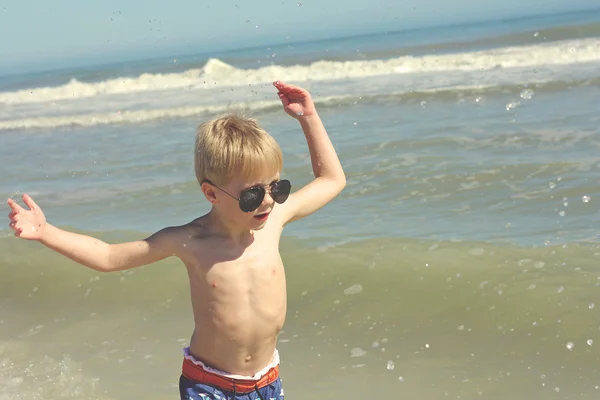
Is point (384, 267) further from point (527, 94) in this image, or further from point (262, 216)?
point (527, 94)

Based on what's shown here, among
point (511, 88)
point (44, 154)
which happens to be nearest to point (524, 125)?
point (511, 88)

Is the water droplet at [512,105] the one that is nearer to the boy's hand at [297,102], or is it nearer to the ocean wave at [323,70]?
the ocean wave at [323,70]

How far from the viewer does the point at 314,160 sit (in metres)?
3.34

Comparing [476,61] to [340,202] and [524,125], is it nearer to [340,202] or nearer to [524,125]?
[524,125]

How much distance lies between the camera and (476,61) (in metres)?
18.3

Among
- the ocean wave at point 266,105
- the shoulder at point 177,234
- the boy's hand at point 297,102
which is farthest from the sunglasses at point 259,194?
the ocean wave at point 266,105

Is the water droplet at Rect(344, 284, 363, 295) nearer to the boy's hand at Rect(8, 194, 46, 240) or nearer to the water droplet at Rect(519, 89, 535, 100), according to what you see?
the boy's hand at Rect(8, 194, 46, 240)

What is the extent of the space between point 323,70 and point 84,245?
59.7ft

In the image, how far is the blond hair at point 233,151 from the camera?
2.85 meters

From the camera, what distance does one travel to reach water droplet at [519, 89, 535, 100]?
11422mm

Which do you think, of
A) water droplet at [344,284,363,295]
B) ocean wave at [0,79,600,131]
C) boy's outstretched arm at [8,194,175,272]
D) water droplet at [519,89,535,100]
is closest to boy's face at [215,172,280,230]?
boy's outstretched arm at [8,194,175,272]

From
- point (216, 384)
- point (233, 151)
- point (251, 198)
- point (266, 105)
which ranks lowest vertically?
point (266, 105)

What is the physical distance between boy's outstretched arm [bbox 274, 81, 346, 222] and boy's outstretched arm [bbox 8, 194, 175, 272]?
0.54 m

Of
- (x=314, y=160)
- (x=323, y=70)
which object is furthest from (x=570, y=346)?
(x=323, y=70)
